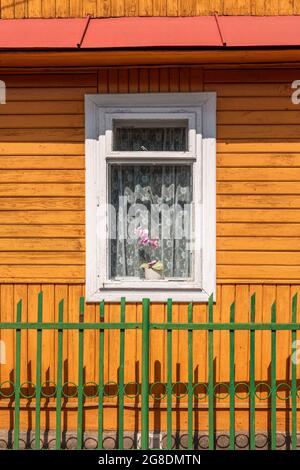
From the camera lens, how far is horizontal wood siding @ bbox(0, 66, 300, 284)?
5.36 metres

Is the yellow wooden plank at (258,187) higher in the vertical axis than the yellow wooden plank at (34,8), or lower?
lower

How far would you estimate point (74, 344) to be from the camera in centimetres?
539

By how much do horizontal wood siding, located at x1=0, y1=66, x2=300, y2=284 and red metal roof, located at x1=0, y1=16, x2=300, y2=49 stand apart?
0.36 m

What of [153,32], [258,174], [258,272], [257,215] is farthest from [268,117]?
[258,272]

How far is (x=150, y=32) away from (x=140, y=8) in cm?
51

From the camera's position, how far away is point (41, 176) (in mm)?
5426

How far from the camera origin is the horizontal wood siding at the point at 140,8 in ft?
18.0

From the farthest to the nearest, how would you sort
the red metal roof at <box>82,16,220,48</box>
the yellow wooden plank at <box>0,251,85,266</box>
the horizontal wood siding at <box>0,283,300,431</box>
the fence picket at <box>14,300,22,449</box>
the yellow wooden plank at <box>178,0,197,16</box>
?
the yellow wooden plank at <box>178,0,197,16</box> < the yellow wooden plank at <box>0,251,85,266</box> < the horizontal wood siding at <box>0,283,300,431</box> < the red metal roof at <box>82,16,220,48</box> < the fence picket at <box>14,300,22,449</box>

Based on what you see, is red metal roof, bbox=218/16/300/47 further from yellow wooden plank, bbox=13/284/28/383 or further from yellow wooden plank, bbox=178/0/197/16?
yellow wooden plank, bbox=13/284/28/383

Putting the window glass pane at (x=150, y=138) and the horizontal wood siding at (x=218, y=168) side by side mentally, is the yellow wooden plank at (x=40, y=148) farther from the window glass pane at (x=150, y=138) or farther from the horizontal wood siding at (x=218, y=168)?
the window glass pane at (x=150, y=138)

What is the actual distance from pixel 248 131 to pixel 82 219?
1843mm

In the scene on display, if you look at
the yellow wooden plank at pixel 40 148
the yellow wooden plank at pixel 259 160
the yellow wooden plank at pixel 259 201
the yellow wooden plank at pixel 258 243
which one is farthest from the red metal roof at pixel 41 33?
the yellow wooden plank at pixel 258 243

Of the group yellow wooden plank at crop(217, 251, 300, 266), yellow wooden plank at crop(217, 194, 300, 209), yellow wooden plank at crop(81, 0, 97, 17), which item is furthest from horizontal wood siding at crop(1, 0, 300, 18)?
yellow wooden plank at crop(217, 251, 300, 266)
